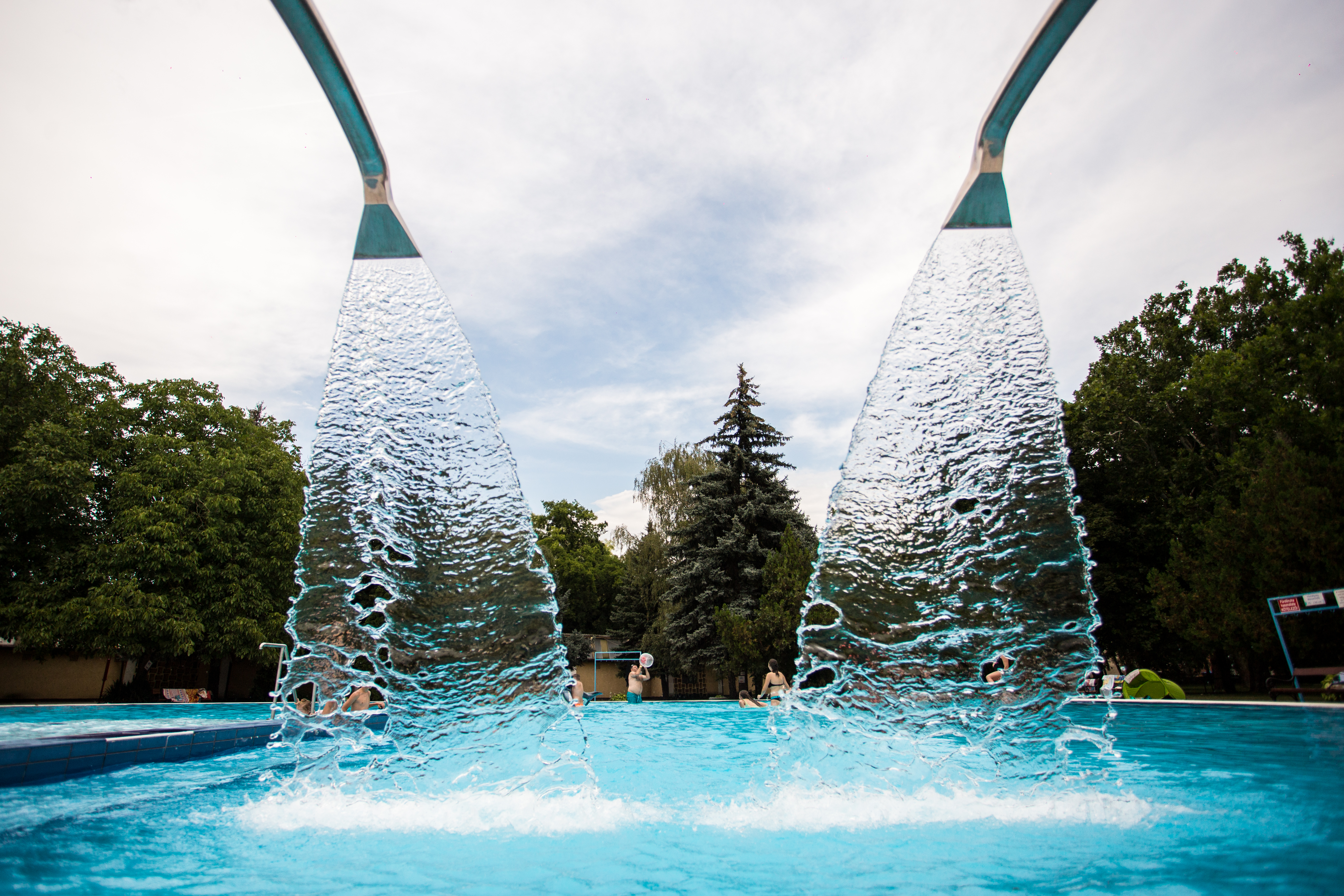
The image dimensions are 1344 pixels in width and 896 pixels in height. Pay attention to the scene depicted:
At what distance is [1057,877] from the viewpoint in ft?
12.7

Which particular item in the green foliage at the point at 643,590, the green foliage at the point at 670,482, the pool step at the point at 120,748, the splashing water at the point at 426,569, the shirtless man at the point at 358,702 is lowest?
the pool step at the point at 120,748

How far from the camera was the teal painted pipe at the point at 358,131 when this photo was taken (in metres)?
5.25

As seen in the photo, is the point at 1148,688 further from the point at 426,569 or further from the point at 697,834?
the point at 426,569

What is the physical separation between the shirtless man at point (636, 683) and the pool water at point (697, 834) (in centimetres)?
1831

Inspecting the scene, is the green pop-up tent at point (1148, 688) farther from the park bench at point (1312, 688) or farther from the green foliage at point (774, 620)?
the green foliage at point (774, 620)

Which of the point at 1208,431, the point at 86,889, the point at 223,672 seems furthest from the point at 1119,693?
the point at 223,672

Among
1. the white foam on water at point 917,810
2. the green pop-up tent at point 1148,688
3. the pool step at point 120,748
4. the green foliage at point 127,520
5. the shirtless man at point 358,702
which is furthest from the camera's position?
the green foliage at point 127,520

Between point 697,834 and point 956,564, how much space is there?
2.82m

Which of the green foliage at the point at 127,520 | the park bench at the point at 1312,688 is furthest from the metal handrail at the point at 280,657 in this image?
the park bench at the point at 1312,688

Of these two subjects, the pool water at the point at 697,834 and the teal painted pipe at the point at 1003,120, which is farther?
the teal painted pipe at the point at 1003,120

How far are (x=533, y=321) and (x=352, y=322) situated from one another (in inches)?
279

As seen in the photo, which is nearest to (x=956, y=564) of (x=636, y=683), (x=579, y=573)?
(x=636, y=683)

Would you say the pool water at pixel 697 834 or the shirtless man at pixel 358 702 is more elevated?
the shirtless man at pixel 358 702

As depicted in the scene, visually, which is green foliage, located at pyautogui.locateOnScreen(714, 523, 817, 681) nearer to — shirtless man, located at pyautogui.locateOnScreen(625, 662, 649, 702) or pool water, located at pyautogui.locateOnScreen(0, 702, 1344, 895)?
shirtless man, located at pyautogui.locateOnScreen(625, 662, 649, 702)
